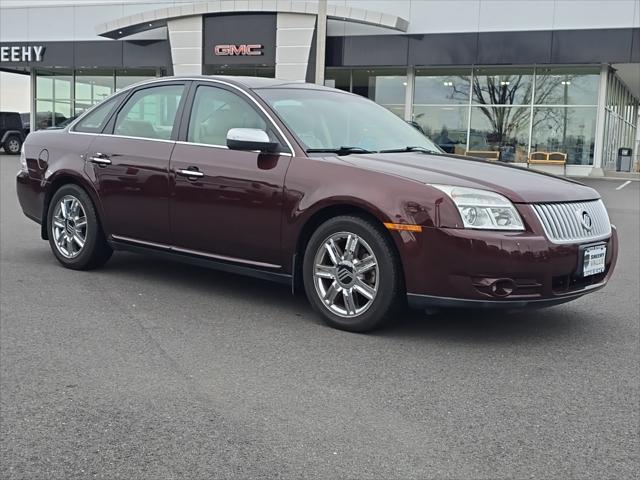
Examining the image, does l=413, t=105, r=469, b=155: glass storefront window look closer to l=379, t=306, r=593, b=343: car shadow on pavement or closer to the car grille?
l=379, t=306, r=593, b=343: car shadow on pavement

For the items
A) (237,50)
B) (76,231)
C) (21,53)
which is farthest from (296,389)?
(21,53)

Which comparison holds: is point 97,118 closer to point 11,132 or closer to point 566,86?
point 566,86

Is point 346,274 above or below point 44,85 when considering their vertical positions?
below

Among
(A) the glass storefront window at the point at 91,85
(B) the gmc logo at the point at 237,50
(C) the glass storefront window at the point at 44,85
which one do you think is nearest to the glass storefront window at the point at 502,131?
(B) the gmc logo at the point at 237,50

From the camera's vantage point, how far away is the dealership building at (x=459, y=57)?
24.6 m

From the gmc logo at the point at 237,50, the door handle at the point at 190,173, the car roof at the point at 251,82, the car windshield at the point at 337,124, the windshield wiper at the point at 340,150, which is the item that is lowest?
the door handle at the point at 190,173

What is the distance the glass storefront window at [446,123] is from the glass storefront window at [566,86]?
2784 mm

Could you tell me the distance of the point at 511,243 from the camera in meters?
4.32

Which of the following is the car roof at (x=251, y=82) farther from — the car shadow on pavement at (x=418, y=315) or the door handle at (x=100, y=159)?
the car shadow on pavement at (x=418, y=315)

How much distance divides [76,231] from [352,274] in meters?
2.94

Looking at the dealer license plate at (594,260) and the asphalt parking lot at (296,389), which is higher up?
the dealer license plate at (594,260)

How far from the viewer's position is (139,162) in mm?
5938

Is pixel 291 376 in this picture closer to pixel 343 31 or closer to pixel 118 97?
pixel 118 97

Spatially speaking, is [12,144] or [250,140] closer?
[250,140]
